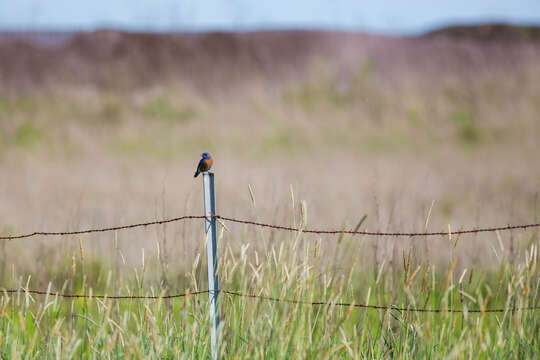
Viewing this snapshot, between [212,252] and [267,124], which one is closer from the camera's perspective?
[212,252]

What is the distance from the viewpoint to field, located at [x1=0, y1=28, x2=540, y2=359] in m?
4.16

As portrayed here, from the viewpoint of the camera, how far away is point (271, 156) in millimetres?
11500

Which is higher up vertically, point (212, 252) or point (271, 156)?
point (271, 156)

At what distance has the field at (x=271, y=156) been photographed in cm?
416

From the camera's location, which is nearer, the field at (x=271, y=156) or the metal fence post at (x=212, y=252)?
the metal fence post at (x=212, y=252)

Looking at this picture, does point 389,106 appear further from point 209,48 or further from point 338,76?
point 209,48

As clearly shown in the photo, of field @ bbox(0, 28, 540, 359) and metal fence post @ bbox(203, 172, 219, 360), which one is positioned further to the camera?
field @ bbox(0, 28, 540, 359)

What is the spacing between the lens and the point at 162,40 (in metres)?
17.3

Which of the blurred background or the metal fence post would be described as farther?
the blurred background

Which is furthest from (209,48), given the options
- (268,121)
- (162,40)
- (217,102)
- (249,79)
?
(268,121)

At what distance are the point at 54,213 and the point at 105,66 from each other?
9601 millimetres

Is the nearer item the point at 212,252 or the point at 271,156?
the point at 212,252

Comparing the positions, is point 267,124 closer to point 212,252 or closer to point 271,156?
point 271,156

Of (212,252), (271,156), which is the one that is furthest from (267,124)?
(212,252)
